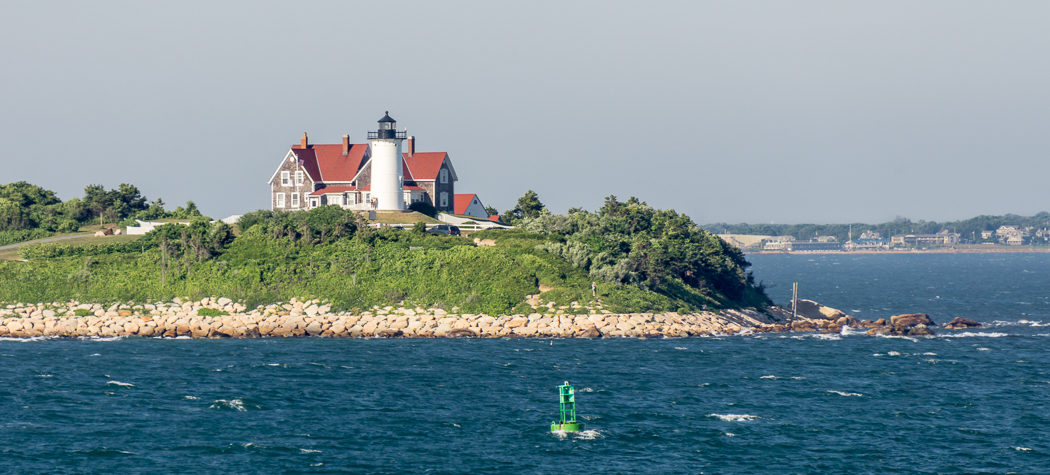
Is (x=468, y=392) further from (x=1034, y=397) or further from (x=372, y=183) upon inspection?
(x=372, y=183)

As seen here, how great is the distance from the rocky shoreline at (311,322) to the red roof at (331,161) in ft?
86.7

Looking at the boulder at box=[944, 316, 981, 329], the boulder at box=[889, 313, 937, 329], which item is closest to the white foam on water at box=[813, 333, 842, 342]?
the boulder at box=[889, 313, 937, 329]

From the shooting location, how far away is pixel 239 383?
4303 centimetres

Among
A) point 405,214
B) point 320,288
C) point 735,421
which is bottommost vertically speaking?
point 735,421

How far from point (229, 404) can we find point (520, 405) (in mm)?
11307

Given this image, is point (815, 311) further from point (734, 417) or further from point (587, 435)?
point (587, 435)

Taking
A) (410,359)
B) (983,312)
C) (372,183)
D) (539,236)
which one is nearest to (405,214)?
(372,183)

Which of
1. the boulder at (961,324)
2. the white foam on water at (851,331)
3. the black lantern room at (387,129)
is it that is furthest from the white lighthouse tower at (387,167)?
the boulder at (961,324)

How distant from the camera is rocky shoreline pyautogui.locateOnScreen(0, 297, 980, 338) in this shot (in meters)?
59.2

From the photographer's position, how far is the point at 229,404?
38.7m

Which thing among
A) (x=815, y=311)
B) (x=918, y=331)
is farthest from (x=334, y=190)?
(x=918, y=331)

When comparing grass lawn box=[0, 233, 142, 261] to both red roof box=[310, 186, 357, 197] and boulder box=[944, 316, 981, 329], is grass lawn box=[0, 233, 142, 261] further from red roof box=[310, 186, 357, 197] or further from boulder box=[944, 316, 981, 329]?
boulder box=[944, 316, 981, 329]

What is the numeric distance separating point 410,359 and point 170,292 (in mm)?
22705

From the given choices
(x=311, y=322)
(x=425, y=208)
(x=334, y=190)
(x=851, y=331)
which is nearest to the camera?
(x=311, y=322)
